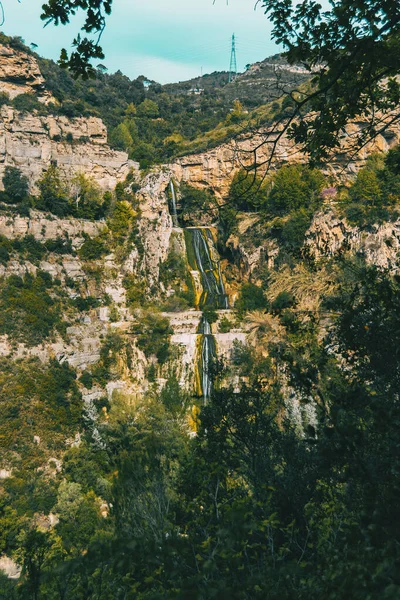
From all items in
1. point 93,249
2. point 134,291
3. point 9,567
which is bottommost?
point 9,567

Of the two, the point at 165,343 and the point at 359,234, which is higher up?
the point at 359,234

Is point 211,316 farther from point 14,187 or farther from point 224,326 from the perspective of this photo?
point 14,187

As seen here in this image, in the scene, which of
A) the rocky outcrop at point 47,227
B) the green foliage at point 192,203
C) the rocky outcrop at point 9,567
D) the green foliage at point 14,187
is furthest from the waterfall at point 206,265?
the rocky outcrop at point 9,567

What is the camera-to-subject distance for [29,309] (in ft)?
88.5

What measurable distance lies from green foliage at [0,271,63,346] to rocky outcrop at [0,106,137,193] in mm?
8867

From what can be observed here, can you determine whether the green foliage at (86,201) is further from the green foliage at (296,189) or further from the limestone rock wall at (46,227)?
the green foliage at (296,189)

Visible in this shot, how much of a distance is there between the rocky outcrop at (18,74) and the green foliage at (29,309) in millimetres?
15908

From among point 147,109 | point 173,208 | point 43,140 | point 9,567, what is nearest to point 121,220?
point 173,208

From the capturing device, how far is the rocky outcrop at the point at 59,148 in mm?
35000

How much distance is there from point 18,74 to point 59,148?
5.83m

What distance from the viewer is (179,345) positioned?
96.0 ft

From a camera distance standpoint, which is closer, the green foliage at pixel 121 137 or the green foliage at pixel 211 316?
the green foliage at pixel 211 316

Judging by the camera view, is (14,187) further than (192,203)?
No

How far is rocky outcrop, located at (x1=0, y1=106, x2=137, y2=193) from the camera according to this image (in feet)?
115
